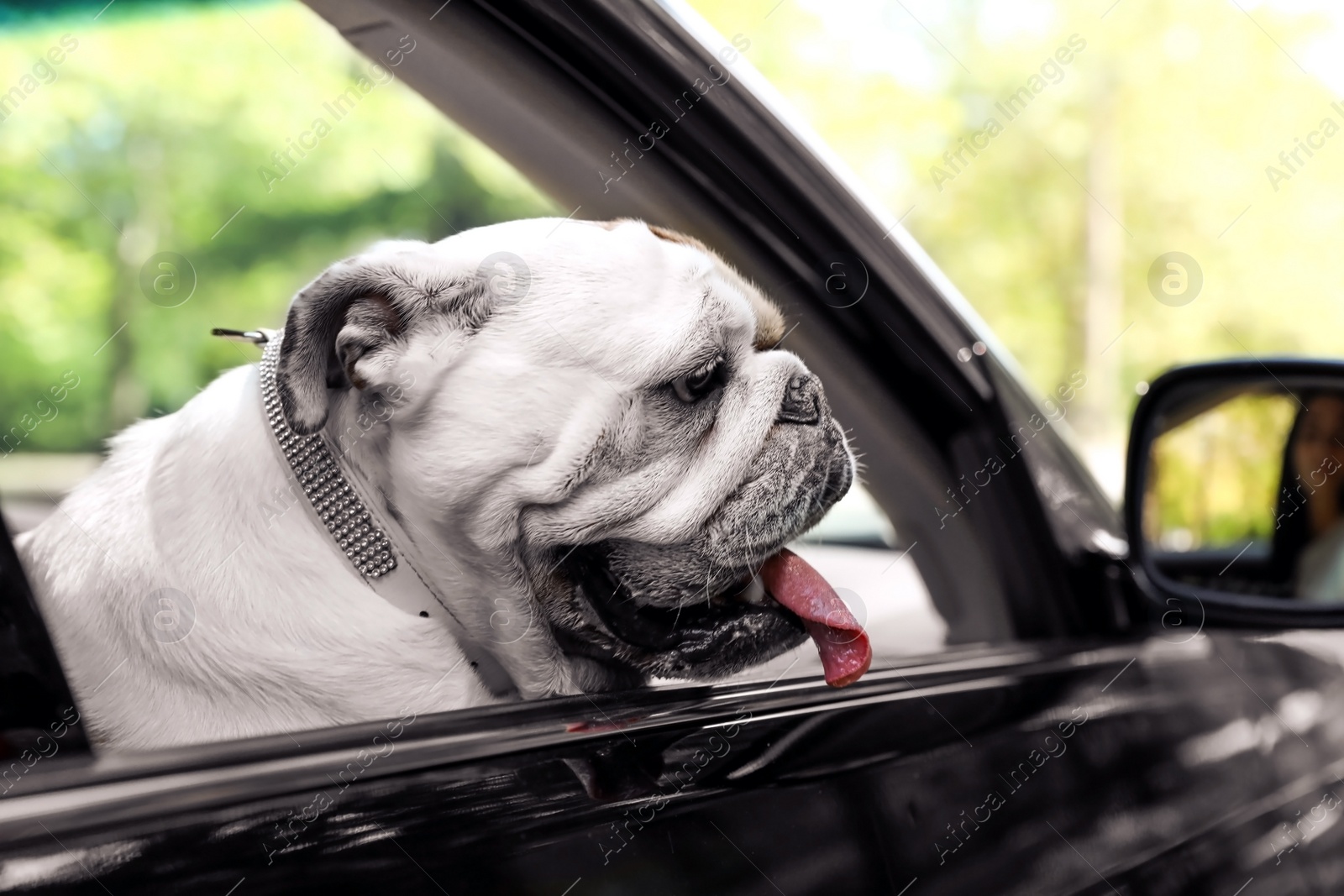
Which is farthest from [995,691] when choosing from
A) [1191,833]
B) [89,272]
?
[89,272]

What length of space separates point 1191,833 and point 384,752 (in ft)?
4.69

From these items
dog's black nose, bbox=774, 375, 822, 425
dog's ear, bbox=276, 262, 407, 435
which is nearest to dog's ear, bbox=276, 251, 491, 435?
dog's ear, bbox=276, 262, 407, 435

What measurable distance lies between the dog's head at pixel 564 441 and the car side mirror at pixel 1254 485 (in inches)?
42.7

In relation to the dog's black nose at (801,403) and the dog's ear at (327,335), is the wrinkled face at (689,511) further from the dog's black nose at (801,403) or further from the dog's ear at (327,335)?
the dog's ear at (327,335)

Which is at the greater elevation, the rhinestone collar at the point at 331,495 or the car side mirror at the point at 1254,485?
the rhinestone collar at the point at 331,495

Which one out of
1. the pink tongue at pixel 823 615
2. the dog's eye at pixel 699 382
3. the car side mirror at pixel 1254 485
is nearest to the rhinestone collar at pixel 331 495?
the dog's eye at pixel 699 382

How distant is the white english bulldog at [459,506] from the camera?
142 centimetres

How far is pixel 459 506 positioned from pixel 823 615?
595 mm

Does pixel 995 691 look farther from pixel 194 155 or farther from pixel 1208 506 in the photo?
pixel 1208 506

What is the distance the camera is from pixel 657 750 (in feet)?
4.28

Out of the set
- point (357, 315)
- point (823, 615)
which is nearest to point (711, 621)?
point (823, 615)

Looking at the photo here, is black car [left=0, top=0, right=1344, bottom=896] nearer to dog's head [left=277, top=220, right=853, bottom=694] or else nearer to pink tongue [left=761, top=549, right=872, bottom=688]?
pink tongue [left=761, top=549, right=872, bottom=688]

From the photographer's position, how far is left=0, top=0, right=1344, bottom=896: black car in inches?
41.3

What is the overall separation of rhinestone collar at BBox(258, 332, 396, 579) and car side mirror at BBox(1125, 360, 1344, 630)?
65.4 inches
